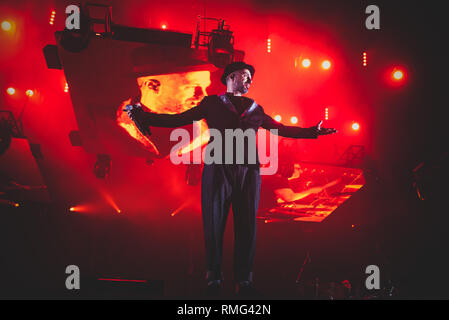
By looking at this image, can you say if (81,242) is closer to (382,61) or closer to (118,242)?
(118,242)

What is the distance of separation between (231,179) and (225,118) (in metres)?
0.47

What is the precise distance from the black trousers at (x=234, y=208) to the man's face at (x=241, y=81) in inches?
25.2

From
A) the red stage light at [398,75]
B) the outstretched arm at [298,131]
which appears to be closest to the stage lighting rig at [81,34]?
the outstretched arm at [298,131]

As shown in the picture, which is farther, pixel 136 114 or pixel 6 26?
pixel 6 26

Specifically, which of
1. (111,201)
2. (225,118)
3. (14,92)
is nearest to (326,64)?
(225,118)

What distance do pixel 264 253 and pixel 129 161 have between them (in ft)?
16.3

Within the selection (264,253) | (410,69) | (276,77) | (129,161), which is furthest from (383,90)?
(129,161)

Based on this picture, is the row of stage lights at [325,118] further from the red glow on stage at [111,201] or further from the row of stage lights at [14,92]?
the red glow on stage at [111,201]

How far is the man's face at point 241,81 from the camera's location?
2396 mm

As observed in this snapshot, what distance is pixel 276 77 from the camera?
6.68 metres

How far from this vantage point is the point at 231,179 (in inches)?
86.2

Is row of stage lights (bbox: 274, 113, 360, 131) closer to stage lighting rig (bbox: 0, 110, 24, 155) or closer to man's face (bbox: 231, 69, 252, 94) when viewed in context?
man's face (bbox: 231, 69, 252, 94)

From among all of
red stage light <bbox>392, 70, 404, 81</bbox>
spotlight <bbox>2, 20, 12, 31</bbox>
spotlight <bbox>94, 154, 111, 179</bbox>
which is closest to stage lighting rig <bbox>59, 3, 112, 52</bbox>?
spotlight <bbox>2, 20, 12, 31</bbox>

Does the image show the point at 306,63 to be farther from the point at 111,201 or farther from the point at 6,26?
the point at 111,201
